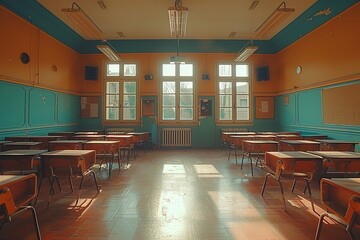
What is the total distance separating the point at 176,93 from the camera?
346 inches

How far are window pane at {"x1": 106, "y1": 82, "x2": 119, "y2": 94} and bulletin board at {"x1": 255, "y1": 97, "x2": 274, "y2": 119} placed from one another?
5490mm

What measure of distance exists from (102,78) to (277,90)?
6805 mm

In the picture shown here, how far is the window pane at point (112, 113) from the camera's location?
28.7 ft

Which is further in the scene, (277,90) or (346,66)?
(277,90)

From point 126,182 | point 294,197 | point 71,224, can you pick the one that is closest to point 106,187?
point 126,182

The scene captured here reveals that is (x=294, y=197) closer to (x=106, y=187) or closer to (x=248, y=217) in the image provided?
(x=248, y=217)

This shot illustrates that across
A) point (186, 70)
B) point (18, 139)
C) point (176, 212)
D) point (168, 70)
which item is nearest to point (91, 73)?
point (168, 70)

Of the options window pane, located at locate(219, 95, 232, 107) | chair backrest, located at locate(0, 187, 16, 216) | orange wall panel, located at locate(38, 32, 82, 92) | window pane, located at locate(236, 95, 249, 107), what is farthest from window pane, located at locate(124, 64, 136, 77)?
chair backrest, located at locate(0, 187, 16, 216)

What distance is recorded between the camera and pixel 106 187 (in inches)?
147

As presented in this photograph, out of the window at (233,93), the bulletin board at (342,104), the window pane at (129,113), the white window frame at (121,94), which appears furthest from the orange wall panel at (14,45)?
the bulletin board at (342,104)

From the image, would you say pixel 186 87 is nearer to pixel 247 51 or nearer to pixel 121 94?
pixel 121 94

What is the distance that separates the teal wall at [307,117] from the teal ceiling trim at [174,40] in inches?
74.1

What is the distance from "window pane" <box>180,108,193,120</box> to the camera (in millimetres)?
8773

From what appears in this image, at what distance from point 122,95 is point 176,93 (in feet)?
6.89
